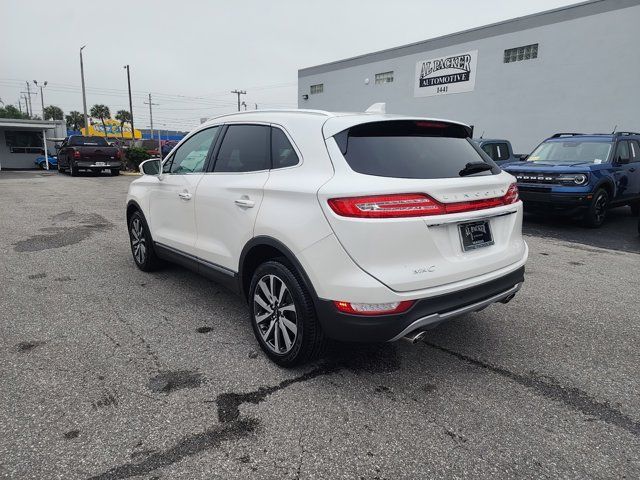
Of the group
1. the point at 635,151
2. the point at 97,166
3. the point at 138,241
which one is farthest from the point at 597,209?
the point at 97,166

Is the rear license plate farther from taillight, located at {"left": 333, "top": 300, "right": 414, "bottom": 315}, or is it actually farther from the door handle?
the door handle

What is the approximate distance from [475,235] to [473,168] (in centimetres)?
49

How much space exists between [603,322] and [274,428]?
10.6ft

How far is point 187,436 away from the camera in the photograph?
7.74 feet

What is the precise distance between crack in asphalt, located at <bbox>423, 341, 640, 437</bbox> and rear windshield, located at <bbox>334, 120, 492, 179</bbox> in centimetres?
140

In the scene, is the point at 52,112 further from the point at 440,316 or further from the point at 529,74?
the point at 440,316

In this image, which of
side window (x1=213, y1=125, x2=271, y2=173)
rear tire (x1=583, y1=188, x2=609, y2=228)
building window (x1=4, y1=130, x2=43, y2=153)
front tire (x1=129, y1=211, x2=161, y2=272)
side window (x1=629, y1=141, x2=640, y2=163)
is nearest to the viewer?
side window (x1=213, y1=125, x2=271, y2=173)

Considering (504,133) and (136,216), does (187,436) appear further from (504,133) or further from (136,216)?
(504,133)

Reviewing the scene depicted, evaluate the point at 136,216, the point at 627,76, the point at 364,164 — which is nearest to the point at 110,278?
the point at 136,216

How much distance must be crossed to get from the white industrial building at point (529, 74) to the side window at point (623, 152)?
7.41 m

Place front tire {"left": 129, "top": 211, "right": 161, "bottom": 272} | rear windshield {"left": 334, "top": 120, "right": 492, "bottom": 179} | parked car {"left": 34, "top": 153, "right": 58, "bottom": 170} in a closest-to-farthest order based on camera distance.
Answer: rear windshield {"left": 334, "top": 120, "right": 492, "bottom": 179}, front tire {"left": 129, "top": 211, "right": 161, "bottom": 272}, parked car {"left": 34, "top": 153, "right": 58, "bottom": 170}

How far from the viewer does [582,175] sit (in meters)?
8.09

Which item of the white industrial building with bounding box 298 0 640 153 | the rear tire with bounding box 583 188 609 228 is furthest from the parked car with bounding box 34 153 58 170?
the rear tire with bounding box 583 188 609 228

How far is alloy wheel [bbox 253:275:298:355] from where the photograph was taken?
293 cm
